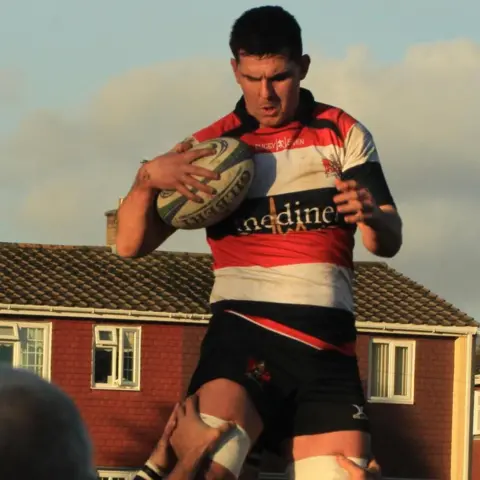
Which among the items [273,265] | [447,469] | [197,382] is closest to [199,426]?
[197,382]

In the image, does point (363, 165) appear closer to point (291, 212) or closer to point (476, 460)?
point (291, 212)

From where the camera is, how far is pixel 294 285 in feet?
23.2

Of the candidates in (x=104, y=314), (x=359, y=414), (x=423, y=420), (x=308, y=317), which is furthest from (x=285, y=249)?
(x=423, y=420)

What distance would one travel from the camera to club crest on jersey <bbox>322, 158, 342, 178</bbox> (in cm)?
712

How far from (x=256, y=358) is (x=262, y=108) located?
1.02 meters

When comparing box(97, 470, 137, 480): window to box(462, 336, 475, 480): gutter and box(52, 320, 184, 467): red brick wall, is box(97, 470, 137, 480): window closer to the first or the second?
box(52, 320, 184, 467): red brick wall

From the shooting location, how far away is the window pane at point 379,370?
47.0 meters

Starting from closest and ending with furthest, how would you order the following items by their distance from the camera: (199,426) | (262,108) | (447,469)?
1. (199,426)
2. (262,108)
3. (447,469)

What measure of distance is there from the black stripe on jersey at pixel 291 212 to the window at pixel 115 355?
1487 inches

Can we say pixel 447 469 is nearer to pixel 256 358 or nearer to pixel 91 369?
pixel 91 369

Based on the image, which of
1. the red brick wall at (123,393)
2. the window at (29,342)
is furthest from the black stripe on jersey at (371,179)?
the window at (29,342)

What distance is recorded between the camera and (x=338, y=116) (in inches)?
287

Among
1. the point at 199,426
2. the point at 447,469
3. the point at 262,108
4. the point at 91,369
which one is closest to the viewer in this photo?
the point at 199,426

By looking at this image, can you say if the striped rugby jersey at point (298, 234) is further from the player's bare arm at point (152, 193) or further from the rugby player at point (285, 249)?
the player's bare arm at point (152, 193)
